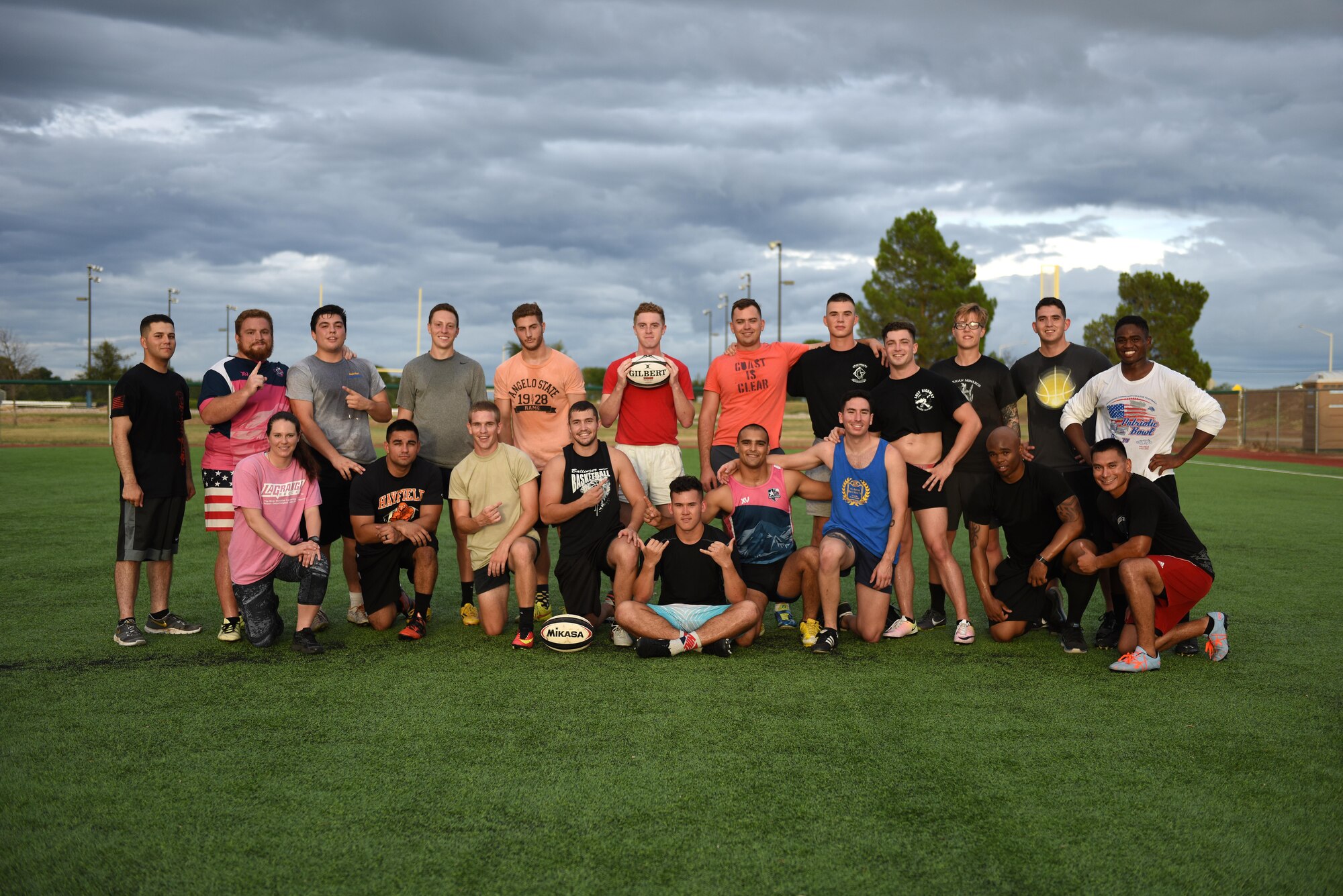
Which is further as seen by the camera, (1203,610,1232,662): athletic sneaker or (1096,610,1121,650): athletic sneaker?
(1096,610,1121,650): athletic sneaker

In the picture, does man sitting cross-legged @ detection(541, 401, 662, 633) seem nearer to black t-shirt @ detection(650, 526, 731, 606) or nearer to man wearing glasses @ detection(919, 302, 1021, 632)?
black t-shirt @ detection(650, 526, 731, 606)

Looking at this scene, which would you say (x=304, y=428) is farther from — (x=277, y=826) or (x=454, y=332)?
(x=277, y=826)

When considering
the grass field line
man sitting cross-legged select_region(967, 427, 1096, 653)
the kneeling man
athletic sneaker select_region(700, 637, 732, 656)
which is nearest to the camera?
the kneeling man

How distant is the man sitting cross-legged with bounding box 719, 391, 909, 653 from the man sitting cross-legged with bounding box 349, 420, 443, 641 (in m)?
2.05

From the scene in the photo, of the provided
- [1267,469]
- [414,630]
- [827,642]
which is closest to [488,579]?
[414,630]

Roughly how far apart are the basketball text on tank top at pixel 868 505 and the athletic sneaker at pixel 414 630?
2675 millimetres

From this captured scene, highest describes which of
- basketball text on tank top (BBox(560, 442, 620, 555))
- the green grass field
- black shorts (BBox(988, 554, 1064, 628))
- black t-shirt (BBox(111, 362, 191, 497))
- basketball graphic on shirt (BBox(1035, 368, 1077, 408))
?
basketball graphic on shirt (BBox(1035, 368, 1077, 408))

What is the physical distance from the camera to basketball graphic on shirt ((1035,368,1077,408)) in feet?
20.8

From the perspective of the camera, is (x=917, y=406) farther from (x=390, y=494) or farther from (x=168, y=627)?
(x=168, y=627)

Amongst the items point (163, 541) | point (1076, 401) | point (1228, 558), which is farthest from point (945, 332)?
point (163, 541)

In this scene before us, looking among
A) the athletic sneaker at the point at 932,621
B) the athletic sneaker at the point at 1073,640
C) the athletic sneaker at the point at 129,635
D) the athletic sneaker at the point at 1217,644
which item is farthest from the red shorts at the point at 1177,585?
the athletic sneaker at the point at 129,635

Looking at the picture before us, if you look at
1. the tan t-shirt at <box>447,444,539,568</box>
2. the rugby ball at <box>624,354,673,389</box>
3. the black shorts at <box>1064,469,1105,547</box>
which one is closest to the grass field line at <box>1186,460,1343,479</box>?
the black shorts at <box>1064,469,1105,547</box>

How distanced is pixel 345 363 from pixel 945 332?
3804 cm

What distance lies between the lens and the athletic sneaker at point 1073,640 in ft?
18.2
